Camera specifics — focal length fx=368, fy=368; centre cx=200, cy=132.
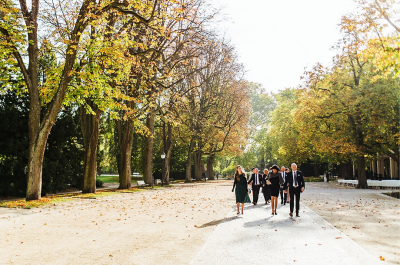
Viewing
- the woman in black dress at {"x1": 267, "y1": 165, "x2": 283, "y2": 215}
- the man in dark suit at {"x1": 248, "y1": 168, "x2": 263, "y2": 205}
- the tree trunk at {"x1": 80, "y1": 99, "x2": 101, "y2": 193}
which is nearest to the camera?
the woman in black dress at {"x1": 267, "y1": 165, "x2": 283, "y2": 215}

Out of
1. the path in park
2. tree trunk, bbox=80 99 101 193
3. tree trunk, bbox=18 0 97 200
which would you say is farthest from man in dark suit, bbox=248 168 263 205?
tree trunk, bbox=80 99 101 193

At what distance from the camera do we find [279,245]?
24.3 feet

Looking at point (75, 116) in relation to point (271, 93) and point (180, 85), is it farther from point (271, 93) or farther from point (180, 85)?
point (271, 93)

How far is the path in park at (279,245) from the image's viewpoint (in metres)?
6.27

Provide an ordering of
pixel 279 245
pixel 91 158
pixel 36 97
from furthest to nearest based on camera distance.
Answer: pixel 91 158
pixel 36 97
pixel 279 245

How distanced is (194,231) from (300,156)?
3792 cm

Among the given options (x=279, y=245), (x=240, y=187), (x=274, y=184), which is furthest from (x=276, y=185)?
(x=279, y=245)

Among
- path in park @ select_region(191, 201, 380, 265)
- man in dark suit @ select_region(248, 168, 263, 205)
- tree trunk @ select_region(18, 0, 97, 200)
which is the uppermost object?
tree trunk @ select_region(18, 0, 97, 200)

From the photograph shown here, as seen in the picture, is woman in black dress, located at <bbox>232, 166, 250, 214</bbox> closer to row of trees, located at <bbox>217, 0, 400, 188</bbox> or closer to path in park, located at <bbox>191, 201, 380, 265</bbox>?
path in park, located at <bbox>191, 201, 380, 265</bbox>

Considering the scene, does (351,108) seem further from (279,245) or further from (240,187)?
(279,245)

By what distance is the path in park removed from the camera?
20.6ft

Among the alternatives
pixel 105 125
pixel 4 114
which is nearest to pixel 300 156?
pixel 105 125

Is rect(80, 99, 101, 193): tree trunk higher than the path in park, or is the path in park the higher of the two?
rect(80, 99, 101, 193): tree trunk

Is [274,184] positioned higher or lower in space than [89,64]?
lower
